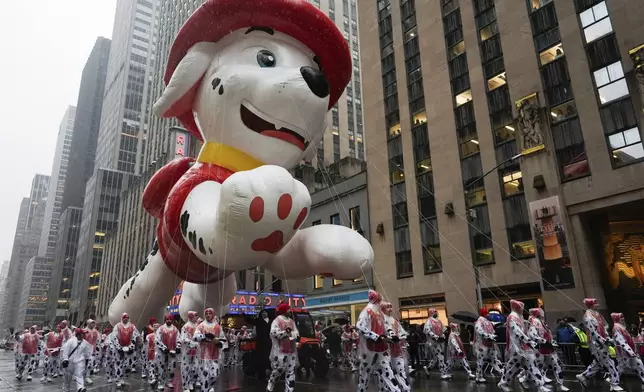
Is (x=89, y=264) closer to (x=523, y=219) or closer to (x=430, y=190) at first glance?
(x=430, y=190)

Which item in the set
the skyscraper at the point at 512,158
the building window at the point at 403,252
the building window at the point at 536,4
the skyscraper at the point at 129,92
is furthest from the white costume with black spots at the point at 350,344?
the skyscraper at the point at 129,92

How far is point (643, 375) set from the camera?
8.85m

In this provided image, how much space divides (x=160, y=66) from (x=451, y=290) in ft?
219

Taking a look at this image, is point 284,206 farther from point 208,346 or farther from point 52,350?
point 52,350

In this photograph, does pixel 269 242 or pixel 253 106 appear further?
pixel 253 106

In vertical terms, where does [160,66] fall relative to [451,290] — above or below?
above

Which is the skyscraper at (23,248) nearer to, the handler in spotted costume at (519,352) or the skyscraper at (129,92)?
the skyscraper at (129,92)

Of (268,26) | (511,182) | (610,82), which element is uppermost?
(610,82)

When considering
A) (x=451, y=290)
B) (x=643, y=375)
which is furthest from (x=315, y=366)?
(x=451, y=290)

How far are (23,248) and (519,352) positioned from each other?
538ft

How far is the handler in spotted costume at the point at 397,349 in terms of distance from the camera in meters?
6.97

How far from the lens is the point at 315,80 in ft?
18.1

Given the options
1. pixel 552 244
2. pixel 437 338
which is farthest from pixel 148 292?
pixel 552 244

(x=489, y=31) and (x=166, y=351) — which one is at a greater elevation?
(x=489, y=31)
